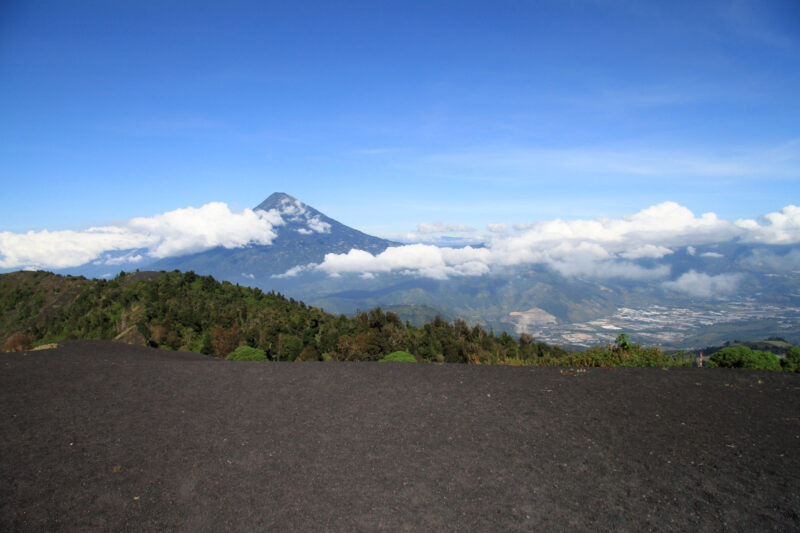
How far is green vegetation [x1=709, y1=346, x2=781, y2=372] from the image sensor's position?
11.7 meters

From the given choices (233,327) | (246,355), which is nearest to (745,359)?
(246,355)

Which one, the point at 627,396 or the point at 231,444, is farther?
the point at 627,396

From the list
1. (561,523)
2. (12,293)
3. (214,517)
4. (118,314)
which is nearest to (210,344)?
(118,314)

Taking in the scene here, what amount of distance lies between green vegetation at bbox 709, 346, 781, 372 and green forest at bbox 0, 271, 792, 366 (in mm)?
1012

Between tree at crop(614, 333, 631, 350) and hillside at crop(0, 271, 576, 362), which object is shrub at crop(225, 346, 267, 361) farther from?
tree at crop(614, 333, 631, 350)

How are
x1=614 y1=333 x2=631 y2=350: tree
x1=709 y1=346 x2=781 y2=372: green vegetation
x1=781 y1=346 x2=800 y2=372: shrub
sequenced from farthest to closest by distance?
1. x1=614 y1=333 x2=631 y2=350: tree
2. x1=709 y1=346 x2=781 y2=372: green vegetation
3. x1=781 y1=346 x2=800 y2=372: shrub

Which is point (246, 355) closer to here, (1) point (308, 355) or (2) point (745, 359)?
(1) point (308, 355)

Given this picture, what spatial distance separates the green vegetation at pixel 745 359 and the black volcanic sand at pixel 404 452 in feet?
5.50

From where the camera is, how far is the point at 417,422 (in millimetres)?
8195

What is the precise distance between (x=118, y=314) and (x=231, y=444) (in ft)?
143

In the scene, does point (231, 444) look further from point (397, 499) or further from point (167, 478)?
point (397, 499)

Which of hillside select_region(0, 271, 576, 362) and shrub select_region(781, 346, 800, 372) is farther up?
shrub select_region(781, 346, 800, 372)

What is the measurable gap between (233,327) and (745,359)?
31388 mm

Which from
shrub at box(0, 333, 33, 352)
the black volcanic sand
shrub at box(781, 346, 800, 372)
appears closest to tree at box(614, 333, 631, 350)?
the black volcanic sand
